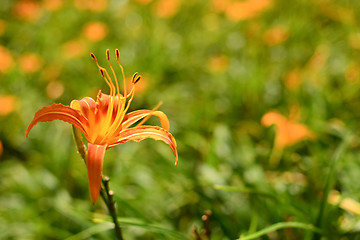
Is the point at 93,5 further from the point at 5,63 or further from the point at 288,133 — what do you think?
the point at 288,133

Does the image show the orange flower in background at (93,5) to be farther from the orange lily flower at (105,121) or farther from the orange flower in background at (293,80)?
the orange lily flower at (105,121)

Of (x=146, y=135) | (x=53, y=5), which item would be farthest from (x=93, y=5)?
(x=146, y=135)

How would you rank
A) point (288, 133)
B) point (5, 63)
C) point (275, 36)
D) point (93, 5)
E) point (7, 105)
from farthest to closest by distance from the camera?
1. point (93, 5)
2. point (275, 36)
3. point (5, 63)
4. point (7, 105)
5. point (288, 133)

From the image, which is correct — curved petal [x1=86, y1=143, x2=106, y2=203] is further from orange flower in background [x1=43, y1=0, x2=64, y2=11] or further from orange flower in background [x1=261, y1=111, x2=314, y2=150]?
orange flower in background [x1=43, y1=0, x2=64, y2=11]

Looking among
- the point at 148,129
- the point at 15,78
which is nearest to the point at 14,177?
the point at 15,78

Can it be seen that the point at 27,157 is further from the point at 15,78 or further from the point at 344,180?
the point at 344,180
